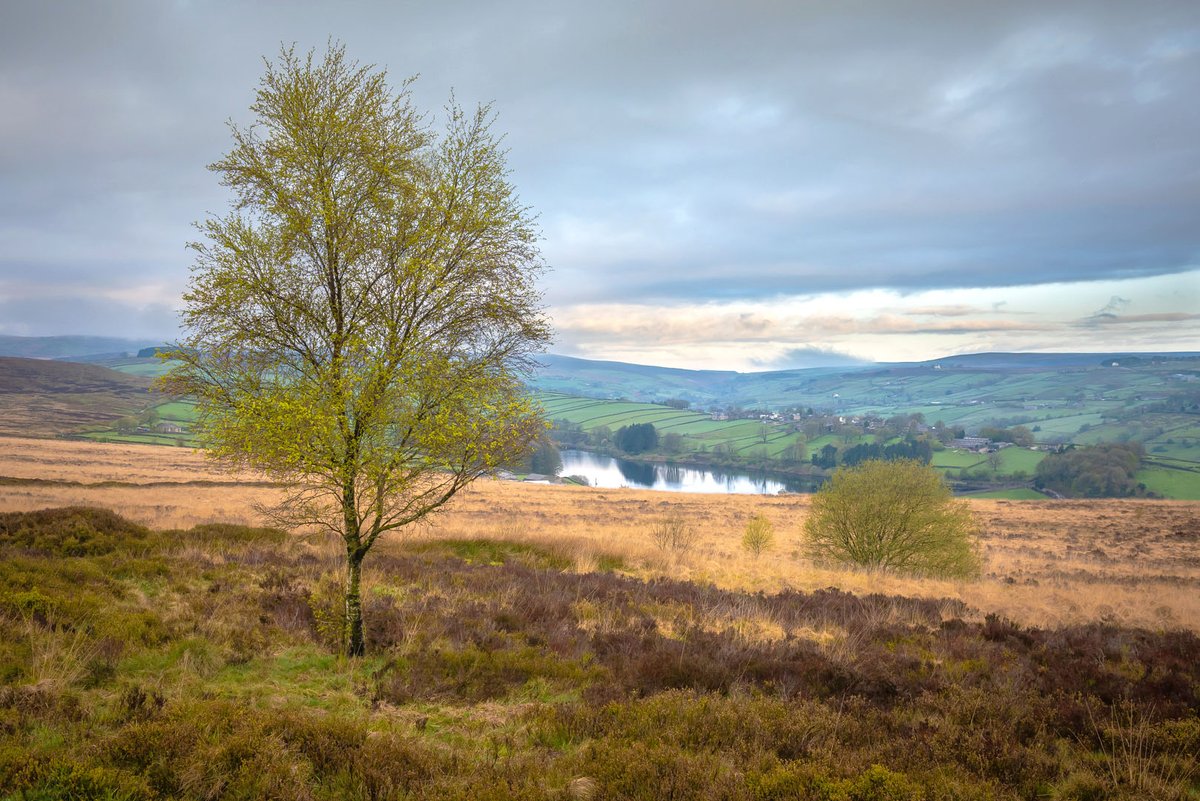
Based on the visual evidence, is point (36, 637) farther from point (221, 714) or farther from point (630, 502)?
point (630, 502)

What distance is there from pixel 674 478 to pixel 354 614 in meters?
104

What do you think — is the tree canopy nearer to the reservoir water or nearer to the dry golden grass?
the dry golden grass

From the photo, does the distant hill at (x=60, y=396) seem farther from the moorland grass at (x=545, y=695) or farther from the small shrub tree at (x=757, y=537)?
the moorland grass at (x=545, y=695)

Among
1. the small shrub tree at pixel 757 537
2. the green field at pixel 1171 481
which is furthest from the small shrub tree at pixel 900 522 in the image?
the green field at pixel 1171 481

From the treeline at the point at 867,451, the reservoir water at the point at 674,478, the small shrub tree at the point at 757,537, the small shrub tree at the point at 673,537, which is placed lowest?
the reservoir water at the point at 674,478

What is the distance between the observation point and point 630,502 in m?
52.7

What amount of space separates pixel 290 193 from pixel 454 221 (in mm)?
2509

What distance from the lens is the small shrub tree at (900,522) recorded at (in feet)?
73.6

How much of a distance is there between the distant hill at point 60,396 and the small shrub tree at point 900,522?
323 feet

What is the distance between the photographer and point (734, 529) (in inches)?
1516

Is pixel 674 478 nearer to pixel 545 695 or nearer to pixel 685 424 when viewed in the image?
pixel 685 424

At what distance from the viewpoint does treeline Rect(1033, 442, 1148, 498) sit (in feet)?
270

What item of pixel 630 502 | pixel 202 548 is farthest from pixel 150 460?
pixel 202 548

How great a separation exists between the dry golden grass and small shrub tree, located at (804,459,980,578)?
198 centimetres
